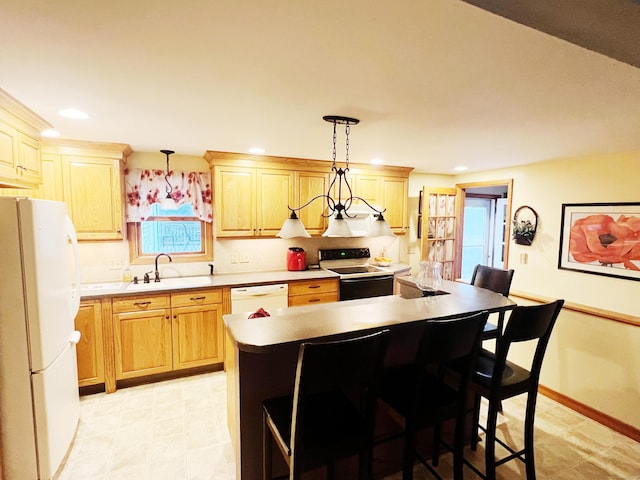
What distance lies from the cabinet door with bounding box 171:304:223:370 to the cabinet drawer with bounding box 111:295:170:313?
143 mm

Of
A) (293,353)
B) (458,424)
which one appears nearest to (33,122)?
(293,353)

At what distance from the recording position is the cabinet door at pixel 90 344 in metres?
2.81

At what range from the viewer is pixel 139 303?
9.79 ft

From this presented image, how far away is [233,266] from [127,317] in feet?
Result: 4.09

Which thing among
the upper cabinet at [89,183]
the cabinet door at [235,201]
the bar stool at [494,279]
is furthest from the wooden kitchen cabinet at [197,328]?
Result: the bar stool at [494,279]

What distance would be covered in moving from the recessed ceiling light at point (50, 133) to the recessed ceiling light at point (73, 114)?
51 centimetres

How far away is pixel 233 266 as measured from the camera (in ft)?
12.8

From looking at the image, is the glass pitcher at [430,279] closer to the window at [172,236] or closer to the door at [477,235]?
the window at [172,236]

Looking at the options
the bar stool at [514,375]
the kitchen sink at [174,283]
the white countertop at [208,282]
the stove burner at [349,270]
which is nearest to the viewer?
the bar stool at [514,375]

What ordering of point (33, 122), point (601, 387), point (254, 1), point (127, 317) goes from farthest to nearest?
point (127, 317)
point (601, 387)
point (33, 122)
point (254, 1)

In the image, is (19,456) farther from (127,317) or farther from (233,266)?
(233,266)

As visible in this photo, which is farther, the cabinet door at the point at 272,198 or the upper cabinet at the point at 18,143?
the cabinet door at the point at 272,198

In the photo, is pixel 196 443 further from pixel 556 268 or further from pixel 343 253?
pixel 556 268

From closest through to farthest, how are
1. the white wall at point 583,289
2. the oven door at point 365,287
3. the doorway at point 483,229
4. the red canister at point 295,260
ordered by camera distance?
the white wall at point 583,289
the oven door at point 365,287
the red canister at point 295,260
the doorway at point 483,229
